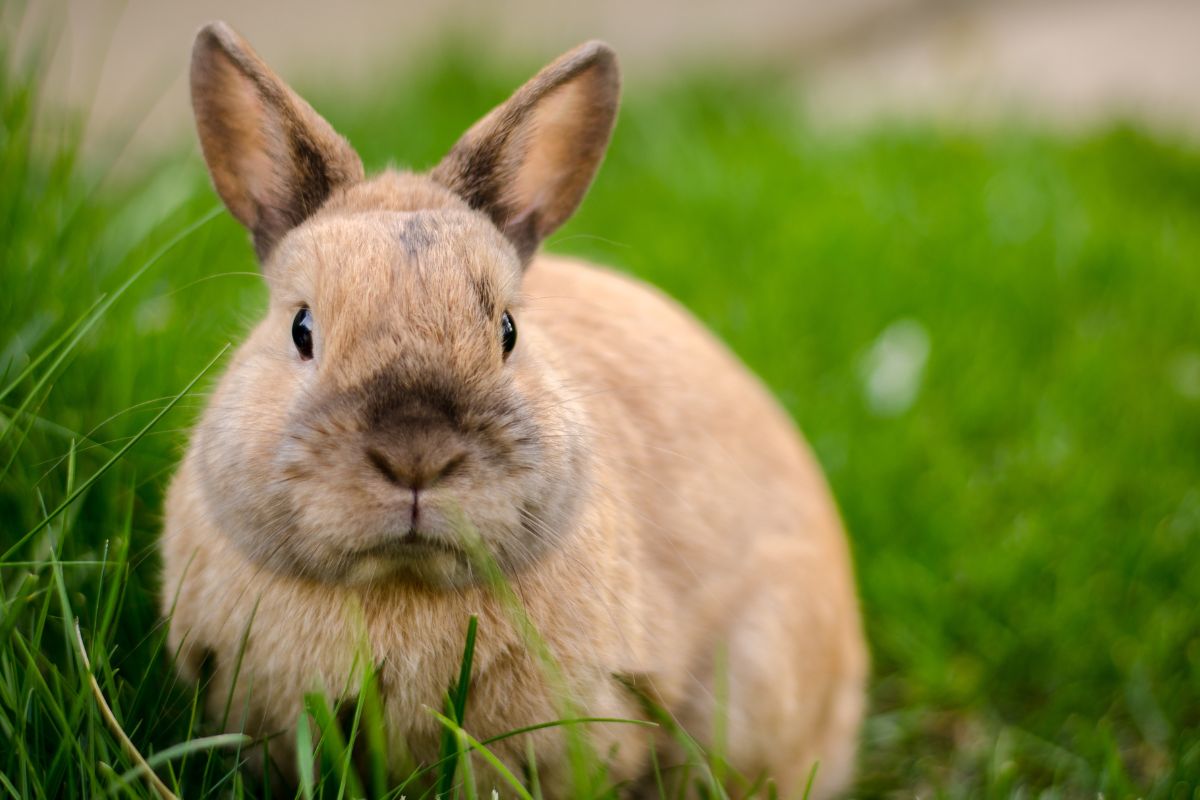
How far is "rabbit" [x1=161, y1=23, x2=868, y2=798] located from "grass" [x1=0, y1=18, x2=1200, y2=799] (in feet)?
0.50

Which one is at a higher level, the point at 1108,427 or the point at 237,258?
the point at 237,258

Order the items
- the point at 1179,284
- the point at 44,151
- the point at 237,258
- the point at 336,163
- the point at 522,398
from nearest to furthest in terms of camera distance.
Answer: the point at 522,398 → the point at 336,163 → the point at 44,151 → the point at 237,258 → the point at 1179,284

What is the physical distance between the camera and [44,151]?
3.39m

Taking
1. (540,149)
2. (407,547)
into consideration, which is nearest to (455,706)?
(407,547)

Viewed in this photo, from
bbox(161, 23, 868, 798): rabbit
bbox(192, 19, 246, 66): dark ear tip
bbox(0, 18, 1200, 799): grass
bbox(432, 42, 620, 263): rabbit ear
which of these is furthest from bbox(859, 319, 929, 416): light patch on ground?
bbox(192, 19, 246, 66): dark ear tip

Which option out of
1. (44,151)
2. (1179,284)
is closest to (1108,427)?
(1179,284)

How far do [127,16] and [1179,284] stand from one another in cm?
536

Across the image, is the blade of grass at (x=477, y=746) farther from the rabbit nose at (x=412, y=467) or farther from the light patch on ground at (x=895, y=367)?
the light patch on ground at (x=895, y=367)

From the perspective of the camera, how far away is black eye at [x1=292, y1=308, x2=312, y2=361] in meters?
2.19

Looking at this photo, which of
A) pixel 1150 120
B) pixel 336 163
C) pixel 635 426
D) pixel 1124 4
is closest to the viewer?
pixel 336 163

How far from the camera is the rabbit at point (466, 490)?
6.48 feet

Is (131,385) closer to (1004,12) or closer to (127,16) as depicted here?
(127,16)

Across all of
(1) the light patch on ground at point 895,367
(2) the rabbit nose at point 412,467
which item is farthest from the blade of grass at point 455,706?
(1) the light patch on ground at point 895,367

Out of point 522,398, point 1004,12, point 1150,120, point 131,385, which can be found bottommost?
point 131,385
